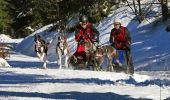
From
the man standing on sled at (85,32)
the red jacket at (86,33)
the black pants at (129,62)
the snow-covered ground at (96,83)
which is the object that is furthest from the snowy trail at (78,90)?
the red jacket at (86,33)

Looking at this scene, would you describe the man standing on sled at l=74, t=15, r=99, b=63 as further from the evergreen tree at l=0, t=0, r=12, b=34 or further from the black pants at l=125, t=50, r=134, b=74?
the evergreen tree at l=0, t=0, r=12, b=34

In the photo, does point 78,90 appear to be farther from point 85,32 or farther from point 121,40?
point 85,32

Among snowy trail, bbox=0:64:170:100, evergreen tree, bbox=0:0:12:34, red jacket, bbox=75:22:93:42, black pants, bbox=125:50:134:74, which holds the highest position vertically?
evergreen tree, bbox=0:0:12:34

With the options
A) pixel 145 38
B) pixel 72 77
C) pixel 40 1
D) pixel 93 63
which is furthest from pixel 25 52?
pixel 72 77

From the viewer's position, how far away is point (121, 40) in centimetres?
1891

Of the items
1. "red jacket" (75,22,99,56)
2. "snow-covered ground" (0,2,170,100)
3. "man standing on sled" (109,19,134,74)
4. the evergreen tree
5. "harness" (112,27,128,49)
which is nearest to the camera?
"snow-covered ground" (0,2,170,100)

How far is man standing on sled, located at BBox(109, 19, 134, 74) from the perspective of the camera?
1852 centimetres

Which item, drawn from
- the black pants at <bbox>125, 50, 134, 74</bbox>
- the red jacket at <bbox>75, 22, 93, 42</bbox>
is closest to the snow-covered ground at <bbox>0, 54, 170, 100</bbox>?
the black pants at <bbox>125, 50, 134, 74</bbox>

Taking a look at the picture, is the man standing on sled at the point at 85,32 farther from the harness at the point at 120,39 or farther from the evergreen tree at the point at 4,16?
the evergreen tree at the point at 4,16

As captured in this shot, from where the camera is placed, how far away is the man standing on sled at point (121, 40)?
18.5 m

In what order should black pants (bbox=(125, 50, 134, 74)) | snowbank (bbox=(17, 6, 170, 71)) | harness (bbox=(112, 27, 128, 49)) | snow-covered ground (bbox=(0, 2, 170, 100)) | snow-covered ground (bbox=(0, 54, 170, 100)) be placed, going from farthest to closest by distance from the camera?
snowbank (bbox=(17, 6, 170, 71))
black pants (bbox=(125, 50, 134, 74))
harness (bbox=(112, 27, 128, 49))
snow-covered ground (bbox=(0, 2, 170, 100))
snow-covered ground (bbox=(0, 54, 170, 100))

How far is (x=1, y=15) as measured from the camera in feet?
237

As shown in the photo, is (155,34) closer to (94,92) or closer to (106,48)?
(106,48)

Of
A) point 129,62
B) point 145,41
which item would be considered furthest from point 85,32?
point 145,41
